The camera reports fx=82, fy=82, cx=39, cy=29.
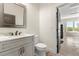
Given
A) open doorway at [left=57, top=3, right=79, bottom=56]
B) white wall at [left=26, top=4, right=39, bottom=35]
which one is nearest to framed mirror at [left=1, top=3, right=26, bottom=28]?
white wall at [left=26, top=4, right=39, bottom=35]

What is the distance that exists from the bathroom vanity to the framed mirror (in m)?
0.39

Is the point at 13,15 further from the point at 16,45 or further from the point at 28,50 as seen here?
the point at 28,50

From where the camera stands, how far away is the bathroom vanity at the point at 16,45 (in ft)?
4.37

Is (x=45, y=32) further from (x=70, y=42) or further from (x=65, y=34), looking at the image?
(x=70, y=42)

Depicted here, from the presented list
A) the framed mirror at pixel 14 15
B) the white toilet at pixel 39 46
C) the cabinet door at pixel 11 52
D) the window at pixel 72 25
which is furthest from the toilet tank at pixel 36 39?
the window at pixel 72 25

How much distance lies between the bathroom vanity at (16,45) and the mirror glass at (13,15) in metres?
0.42

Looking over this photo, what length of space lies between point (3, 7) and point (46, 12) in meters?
0.98

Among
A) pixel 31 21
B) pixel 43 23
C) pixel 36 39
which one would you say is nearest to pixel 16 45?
pixel 36 39

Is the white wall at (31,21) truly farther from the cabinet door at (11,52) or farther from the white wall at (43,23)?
the cabinet door at (11,52)

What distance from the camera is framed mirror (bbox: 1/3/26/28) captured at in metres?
1.83

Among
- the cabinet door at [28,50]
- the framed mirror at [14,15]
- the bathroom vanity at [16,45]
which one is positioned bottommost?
the cabinet door at [28,50]

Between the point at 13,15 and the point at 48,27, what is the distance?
0.88m

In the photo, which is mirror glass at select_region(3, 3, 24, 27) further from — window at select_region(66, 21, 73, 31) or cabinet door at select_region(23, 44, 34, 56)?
window at select_region(66, 21, 73, 31)

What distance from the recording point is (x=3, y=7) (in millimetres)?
1804
